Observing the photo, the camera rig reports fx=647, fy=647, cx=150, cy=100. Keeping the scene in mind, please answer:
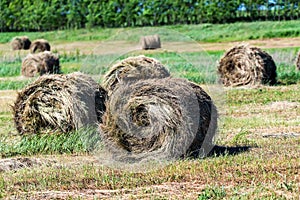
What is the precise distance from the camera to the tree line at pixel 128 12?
77688 millimetres

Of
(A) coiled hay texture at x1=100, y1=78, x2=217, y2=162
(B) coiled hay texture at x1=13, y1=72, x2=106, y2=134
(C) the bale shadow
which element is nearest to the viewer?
(A) coiled hay texture at x1=100, y1=78, x2=217, y2=162

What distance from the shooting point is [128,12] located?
81.7 m

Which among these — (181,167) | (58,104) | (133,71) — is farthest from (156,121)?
(133,71)

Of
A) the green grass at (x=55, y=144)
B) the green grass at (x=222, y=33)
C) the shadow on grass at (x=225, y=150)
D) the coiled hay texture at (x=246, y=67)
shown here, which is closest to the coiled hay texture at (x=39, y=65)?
the coiled hay texture at (x=246, y=67)

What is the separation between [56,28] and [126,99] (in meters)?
79.5

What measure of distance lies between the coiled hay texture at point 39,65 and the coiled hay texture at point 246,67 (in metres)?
8.20

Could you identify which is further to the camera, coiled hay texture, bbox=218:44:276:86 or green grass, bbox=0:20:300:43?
green grass, bbox=0:20:300:43

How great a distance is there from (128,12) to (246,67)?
62.5 meters

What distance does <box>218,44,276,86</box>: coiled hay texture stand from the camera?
20156 millimetres

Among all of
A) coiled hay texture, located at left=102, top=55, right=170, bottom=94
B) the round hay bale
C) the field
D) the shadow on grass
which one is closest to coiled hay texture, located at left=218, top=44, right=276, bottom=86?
the field

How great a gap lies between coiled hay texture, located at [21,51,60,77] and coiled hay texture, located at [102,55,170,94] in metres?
12.5

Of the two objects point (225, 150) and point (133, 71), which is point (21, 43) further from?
point (225, 150)

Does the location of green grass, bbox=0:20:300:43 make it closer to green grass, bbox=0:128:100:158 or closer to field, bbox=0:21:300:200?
field, bbox=0:21:300:200

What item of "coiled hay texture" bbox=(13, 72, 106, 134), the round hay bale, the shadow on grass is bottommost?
the round hay bale
